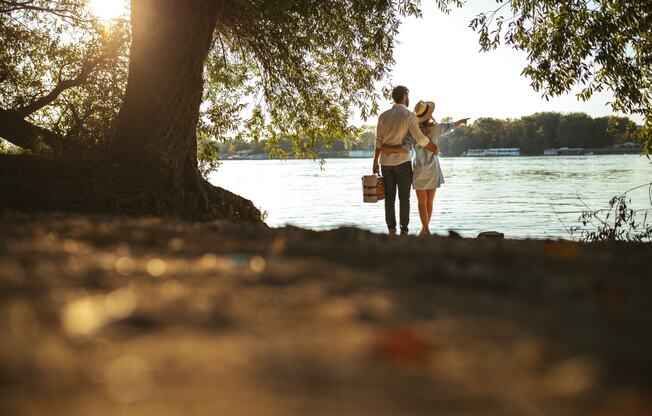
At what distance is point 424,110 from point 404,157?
1.39m

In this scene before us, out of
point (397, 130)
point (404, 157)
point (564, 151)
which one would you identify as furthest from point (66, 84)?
point (564, 151)

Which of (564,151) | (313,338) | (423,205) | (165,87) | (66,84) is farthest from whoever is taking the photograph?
(564,151)

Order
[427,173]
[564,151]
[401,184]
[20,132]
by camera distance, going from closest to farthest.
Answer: [401,184] < [427,173] < [20,132] < [564,151]

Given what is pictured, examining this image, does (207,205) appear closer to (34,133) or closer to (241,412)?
(34,133)

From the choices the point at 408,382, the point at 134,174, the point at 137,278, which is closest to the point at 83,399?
the point at 408,382

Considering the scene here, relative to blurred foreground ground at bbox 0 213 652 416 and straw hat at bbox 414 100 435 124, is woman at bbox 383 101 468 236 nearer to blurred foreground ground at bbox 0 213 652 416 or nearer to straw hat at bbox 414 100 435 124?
straw hat at bbox 414 100 435 124

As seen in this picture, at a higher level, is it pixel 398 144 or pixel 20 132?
pixel 20 132

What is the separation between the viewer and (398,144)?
10.3 meters

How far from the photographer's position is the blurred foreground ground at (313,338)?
1.36m

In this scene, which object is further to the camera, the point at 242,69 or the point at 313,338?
the point at 242,69

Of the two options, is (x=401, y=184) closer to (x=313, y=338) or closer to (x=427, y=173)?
(x=427, y=173)

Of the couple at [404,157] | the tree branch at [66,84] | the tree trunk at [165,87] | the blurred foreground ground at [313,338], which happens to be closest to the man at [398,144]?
the couple at [404,157]

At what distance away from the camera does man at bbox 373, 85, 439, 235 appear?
33.4 feet

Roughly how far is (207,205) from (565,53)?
23.0 ft
